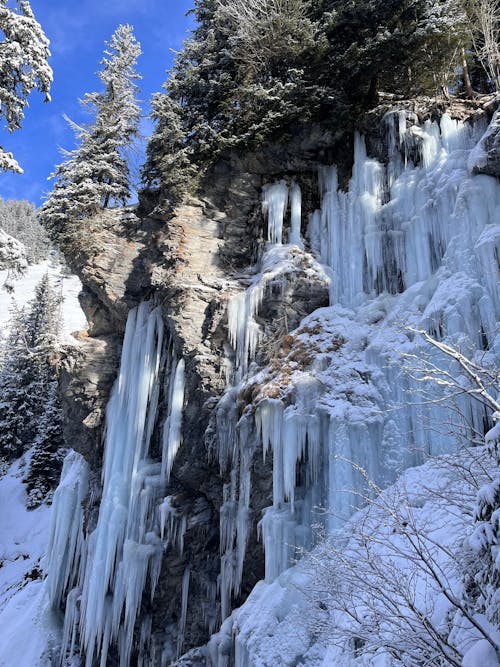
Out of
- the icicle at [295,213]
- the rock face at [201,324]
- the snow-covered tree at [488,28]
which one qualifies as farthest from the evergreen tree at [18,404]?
the snow-covered tree at [488,28]

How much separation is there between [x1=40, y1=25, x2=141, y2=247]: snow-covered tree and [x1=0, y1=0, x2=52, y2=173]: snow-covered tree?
316 inches

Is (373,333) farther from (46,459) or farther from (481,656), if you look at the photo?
(46,459)

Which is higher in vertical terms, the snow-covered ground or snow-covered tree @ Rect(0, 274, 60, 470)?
Answer: snow-covered tree @ Rect(0, 274, 60, 470)

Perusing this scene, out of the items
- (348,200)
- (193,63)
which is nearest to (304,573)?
(348,200)

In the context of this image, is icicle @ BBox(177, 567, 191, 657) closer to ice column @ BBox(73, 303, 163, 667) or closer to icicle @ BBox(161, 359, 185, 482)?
ice column @ BBox(73, 303, 163, 667)

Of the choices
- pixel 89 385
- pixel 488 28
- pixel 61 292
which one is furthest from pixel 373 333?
pixel 61 292

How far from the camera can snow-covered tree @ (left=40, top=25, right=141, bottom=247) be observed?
60.4ft

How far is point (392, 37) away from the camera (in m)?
14.5

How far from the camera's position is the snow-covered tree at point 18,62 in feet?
32.1

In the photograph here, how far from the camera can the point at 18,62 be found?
32.1ft

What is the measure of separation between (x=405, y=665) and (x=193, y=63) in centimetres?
2024

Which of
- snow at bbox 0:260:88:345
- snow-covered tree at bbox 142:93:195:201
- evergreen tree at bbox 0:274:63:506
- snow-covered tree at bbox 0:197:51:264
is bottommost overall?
evergreen tree at bbox 0:274:63:506

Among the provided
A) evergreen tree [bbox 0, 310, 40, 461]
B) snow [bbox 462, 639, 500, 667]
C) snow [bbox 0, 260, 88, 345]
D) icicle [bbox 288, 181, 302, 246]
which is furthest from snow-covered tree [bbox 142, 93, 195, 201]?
snow [bbox 0, 260, 88, 345]

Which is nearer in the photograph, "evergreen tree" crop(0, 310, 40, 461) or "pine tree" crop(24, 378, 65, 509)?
"pine tree" crop(24, 378, 65, 509)
